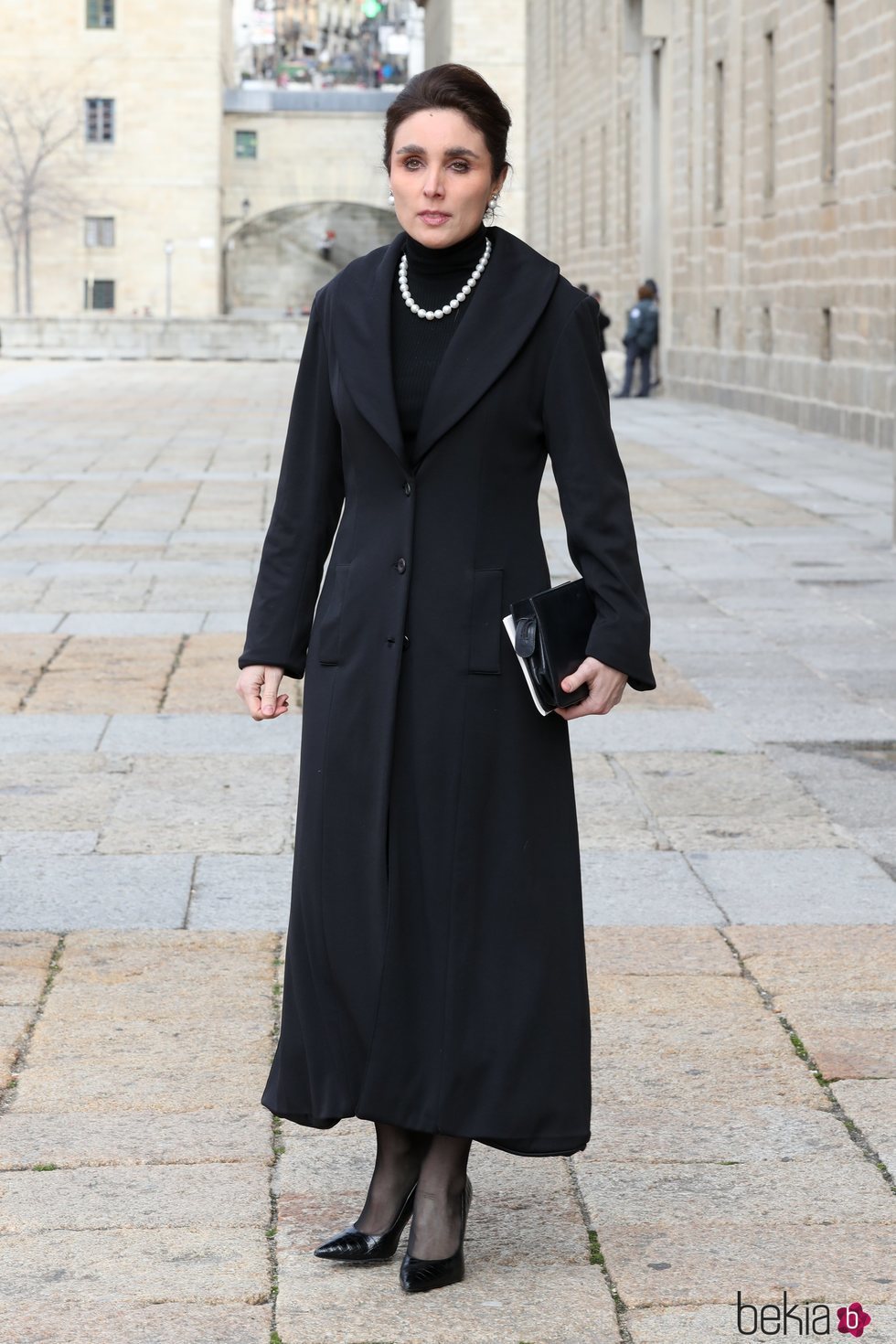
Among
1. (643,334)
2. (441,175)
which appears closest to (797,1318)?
(441,175)

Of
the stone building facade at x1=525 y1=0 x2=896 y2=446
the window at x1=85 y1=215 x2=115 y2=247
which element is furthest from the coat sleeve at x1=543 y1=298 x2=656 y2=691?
the window at x1=85 y1=215 x2=115 y2=247

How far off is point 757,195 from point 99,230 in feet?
158

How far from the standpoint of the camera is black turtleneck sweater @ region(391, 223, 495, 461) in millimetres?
3307

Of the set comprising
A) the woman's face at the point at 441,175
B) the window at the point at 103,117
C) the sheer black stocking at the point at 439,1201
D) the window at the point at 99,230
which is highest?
the window at the point at 103,117

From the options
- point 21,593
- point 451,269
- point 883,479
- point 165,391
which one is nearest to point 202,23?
point 165,391

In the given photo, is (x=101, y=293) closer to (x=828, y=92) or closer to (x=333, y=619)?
(x=828, y=92)

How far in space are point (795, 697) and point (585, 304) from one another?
5.27 metres

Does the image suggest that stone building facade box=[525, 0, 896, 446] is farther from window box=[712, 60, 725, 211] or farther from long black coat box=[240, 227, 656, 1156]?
long black coat box=[240, 227, 656, 1156]

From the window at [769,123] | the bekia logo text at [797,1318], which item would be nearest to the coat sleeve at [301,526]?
the bekia logo text at [797,1318]

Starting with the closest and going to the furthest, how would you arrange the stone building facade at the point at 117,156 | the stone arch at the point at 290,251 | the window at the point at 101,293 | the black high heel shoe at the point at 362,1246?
the black high heel shoe at the point at 362,1246
the stone building facade at the point at 117,156
the window at the point at 101,293
the stone arch at the point at 290,251

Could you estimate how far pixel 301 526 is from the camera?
3.46 meters

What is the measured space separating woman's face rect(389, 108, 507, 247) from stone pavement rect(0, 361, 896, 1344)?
5.33ft

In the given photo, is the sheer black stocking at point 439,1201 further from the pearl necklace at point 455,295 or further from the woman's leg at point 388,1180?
the pearl necklace at point 455,295

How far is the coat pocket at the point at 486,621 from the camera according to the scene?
10.8 feet
